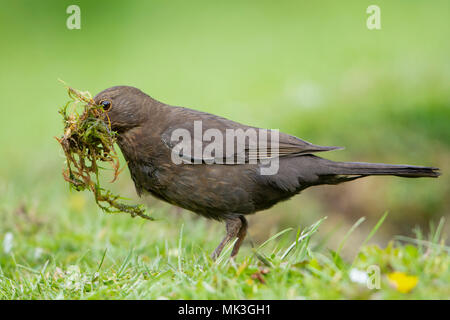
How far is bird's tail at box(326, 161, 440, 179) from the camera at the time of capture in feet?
13.3

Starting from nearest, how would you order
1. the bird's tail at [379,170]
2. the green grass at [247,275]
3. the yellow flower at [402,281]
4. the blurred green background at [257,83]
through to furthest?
the yellow flower at [402,281] < the green grass at [247,275] < the bird's tail at [379,170] < the blurred green background at [257,83]

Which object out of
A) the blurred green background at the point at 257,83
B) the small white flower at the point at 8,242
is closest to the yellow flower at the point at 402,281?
the blurred green background at the point at 257,83

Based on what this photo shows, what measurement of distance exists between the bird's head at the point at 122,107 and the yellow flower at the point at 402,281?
7.28 feet

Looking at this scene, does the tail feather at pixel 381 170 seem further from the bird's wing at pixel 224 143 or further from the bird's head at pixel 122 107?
the bird's head at pixel 122 107

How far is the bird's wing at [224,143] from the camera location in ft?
14.1

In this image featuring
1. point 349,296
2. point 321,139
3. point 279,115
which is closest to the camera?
point 349,296

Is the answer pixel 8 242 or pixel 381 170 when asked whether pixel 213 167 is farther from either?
pixel 8 242

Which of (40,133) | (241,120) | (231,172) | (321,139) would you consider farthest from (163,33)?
(231,172)

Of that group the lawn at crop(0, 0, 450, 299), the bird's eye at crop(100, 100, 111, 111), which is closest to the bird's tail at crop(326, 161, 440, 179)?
the lawn at crop(0, 0, 450, 299)

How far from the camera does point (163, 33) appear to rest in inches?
520

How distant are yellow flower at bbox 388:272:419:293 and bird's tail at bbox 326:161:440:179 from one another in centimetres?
107

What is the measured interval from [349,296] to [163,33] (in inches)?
430

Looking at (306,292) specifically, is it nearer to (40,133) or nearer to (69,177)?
(69,177)
